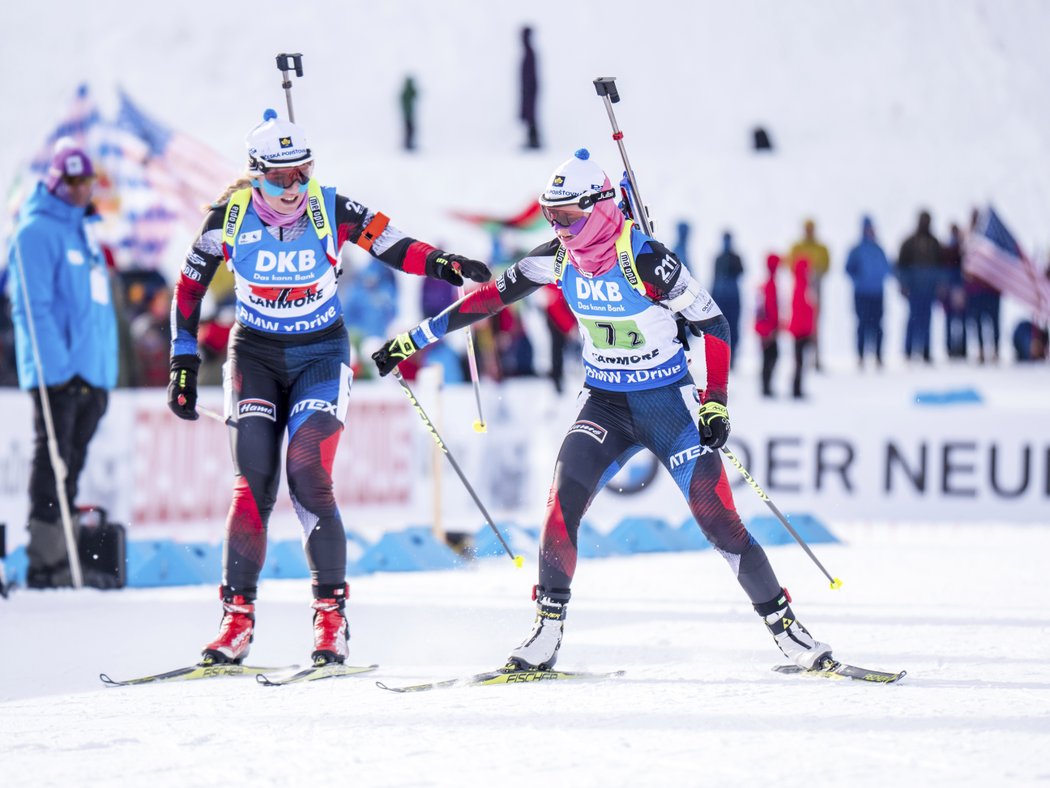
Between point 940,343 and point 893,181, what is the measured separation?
486 cm

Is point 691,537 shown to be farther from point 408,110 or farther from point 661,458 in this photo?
point 408,110

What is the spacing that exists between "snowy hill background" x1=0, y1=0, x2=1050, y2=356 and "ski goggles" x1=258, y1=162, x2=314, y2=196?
15.9 m

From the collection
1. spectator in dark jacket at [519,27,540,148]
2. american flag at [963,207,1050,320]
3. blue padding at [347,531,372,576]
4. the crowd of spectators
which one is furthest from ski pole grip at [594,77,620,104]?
spectator in dark jacket at [519,27,540,148]

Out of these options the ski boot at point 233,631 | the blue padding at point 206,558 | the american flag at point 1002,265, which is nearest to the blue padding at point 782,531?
the blue padding at point 206,558

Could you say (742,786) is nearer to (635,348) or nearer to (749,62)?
(635,348)

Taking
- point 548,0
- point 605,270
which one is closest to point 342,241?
point 605,270

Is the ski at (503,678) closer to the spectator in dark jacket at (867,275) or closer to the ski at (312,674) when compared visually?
the ski at (312,674)

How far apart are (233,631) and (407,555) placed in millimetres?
3664

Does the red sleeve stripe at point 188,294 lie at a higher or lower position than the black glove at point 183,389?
higher

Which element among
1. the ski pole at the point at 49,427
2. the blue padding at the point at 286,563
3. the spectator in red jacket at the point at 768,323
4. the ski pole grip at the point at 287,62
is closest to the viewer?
the ski pole grip at the point at 287,62

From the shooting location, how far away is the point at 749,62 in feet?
91.7

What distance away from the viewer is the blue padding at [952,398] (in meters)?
12.0

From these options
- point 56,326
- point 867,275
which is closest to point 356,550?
point 56,326

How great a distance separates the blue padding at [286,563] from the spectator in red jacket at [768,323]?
5061 mm
